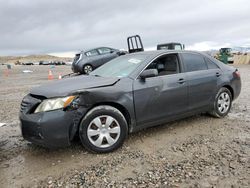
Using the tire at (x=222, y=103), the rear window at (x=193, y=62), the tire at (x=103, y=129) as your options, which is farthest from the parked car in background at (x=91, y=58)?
the tire at (x=103, y=129)

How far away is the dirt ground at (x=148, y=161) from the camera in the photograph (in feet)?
8.31

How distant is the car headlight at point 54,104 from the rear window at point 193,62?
7.61 ft

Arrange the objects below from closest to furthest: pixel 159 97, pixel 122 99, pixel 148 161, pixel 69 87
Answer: pixel 148 161 → pixel 69 87 → pixel 122 99 → pixel 159 97

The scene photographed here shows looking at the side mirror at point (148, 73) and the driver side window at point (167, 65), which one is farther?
the driver side window at point (167, 65)

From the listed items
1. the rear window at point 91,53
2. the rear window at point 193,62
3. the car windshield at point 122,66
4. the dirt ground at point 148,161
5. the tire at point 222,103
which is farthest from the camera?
the rear window at point 91,53

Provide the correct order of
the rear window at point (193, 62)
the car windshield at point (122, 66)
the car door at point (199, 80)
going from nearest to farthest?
the car windshield at point (122, 66)
the car door at point (199, 80)
the rear window at point (193, 62)

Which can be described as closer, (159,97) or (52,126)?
(52,126)

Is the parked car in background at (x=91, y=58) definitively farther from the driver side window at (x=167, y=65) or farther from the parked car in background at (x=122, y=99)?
the driver side window at (x=167, y=65)

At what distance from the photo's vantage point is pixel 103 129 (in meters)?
3.12

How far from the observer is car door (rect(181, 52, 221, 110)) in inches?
157

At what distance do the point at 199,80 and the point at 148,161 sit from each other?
1966mm

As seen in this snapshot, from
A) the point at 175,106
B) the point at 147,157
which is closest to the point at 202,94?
the point at 175,106

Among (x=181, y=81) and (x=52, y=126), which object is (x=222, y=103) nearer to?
(x=181, y=81)

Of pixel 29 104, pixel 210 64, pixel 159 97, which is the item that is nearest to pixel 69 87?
pixel 29 104
